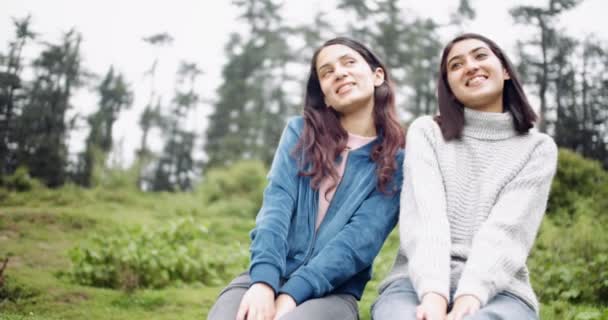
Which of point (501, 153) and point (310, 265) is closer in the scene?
point (310, 265)

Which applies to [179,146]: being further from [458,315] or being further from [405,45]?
[458,315]

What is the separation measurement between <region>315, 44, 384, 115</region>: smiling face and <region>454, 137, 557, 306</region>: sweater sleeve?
0.77m

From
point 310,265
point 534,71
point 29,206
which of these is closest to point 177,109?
point 29,206

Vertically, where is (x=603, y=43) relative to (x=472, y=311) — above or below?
above

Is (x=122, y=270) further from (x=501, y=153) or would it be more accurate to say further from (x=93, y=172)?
(x=93, y=172)

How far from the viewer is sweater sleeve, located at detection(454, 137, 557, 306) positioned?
5.51ft

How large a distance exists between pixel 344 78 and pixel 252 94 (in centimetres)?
1482

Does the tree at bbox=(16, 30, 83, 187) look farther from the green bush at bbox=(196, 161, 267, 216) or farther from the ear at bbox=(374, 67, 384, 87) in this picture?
the ear at bbox=(374, 67, 384, 87)

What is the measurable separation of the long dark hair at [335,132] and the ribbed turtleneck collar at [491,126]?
1.18 feet

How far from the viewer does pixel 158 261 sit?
12.6 ft

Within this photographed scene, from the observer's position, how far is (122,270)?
3.75 metres

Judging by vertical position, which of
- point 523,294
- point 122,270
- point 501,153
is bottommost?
point 122,270

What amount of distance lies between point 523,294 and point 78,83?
23.8ft

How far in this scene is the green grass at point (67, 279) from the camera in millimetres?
3109
